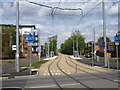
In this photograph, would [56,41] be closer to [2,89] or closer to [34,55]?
[34,55]

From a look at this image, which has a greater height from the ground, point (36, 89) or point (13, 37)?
point (13, 37)

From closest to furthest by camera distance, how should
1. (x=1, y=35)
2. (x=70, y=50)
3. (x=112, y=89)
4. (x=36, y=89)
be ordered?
(x=112, y=89) < (x=36, y=89) < (x=1, y=35) < (x=70, y=50)

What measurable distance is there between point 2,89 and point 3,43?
57.7 m

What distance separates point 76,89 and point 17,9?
12415 mm

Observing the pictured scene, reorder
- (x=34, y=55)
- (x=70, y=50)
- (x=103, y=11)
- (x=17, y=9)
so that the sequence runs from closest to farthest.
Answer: (x=17, y=9) → (x=103, y=11) → (x=34, y=55) → (x=70, y=50)

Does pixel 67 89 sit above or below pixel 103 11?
below

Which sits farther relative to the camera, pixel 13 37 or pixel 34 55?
pixel 34 55

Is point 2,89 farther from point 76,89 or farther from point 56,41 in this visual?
point 56,41

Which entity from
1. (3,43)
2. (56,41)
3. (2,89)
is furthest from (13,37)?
(2,89)

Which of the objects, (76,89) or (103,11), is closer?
(76,89)

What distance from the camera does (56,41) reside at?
105 m

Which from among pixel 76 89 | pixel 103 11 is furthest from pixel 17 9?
pixel 76 89

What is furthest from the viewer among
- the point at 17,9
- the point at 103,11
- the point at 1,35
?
the point at 1,35

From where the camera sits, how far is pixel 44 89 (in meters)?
9.24
